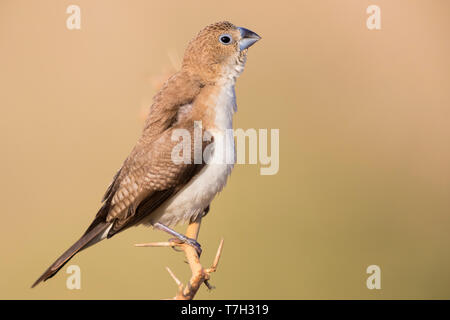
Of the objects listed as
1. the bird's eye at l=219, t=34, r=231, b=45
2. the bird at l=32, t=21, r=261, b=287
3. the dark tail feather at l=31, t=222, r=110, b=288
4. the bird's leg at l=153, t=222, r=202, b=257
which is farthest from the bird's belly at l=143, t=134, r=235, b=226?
the bird's eye at l=219, t=34, r=231, b=45

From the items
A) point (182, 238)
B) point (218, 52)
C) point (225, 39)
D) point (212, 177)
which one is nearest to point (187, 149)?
point (212, 177)

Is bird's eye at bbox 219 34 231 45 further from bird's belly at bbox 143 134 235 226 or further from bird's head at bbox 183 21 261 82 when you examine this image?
bird's belly at bbox 143 134 235 226

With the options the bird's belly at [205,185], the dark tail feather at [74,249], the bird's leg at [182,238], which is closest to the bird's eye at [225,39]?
the bird's belly at [205,185]

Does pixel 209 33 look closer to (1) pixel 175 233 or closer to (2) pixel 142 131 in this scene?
(2) pixel 142 131

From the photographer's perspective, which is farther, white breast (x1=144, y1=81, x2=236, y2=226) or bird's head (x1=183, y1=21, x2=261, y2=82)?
bird's head (x1=183, y1=21, x2=261, y2=82)

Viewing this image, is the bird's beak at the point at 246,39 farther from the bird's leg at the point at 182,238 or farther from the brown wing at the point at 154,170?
the bird's leg at the point at 182,238

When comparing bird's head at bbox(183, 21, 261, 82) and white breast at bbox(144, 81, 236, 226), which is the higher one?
bird's head at bbox(183, 21, 261, 82)

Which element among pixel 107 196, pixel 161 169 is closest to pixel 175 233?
pixel 161 169

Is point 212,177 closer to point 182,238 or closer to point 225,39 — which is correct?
point 182,238

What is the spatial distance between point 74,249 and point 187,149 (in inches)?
41.5

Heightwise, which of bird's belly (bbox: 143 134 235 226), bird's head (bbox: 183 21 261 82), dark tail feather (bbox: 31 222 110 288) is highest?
bird's head (bbox: 183 21 261 82)

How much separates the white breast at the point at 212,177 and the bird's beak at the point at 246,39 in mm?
370

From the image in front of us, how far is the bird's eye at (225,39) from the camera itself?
3.63m

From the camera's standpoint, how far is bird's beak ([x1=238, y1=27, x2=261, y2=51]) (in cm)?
367
